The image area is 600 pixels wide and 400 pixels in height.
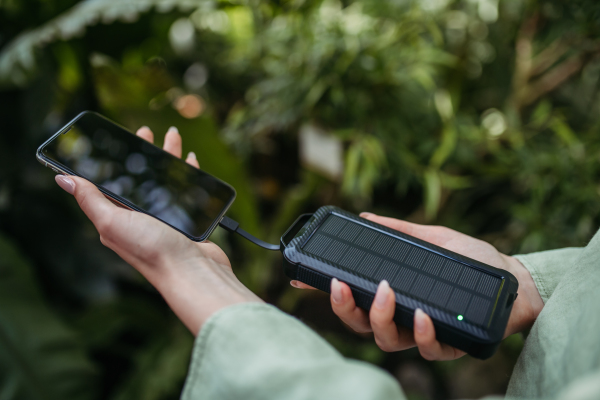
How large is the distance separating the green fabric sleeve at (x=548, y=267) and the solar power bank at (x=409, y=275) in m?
0.11

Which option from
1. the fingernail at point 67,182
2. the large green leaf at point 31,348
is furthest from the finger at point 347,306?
the large green leaf at point 31,348

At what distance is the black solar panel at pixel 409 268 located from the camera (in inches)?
19.1

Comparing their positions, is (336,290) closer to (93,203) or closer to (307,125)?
(93,203)

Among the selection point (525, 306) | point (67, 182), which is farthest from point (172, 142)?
point (525, 306)

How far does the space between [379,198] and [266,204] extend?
50 centimetres

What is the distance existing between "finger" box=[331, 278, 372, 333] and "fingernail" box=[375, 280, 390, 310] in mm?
41

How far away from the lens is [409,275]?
521mm

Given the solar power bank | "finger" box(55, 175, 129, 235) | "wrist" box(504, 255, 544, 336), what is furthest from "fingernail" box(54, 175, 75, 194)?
"wrist" box(504, 255, 544, 336)

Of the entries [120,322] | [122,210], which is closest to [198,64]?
[120,322]

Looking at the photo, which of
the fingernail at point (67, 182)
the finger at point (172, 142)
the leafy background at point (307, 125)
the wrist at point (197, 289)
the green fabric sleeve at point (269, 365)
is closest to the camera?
the green fabric sleeve at point (269, 365)

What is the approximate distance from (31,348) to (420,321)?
820 millimetres

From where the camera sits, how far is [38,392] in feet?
2.64

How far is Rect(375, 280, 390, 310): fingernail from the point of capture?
1.57ft

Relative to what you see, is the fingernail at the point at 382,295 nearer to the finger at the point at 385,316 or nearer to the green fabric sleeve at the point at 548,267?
the finger at the point at 385,316
